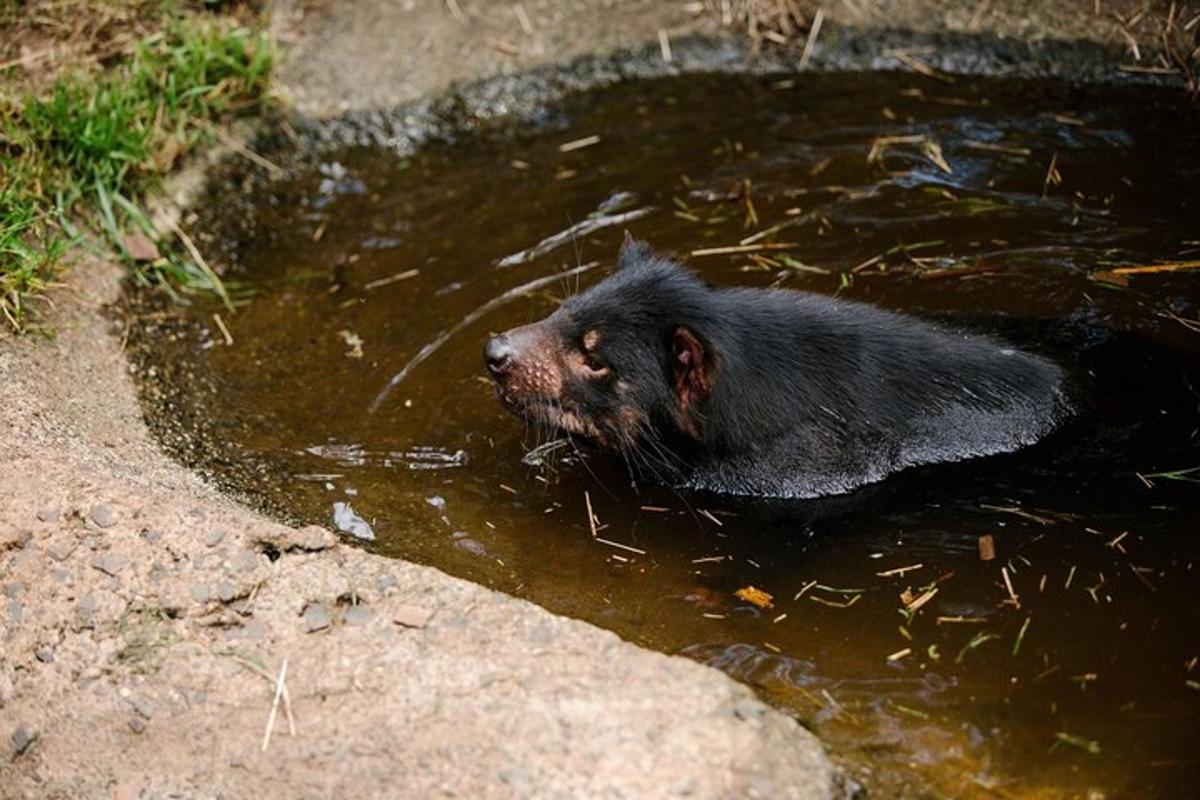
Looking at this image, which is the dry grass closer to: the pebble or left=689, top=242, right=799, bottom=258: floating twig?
left=689, top=242, right=799, bottom=258: floating twig

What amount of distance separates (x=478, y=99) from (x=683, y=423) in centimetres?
364

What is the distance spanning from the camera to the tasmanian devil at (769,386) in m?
5.10

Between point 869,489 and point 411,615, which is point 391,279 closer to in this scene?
point 869,489

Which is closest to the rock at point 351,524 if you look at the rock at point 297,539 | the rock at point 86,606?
the rock at point 297,539

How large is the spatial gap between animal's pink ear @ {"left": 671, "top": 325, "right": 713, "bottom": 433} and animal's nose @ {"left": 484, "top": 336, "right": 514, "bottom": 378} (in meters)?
0.64

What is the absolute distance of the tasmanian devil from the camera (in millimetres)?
5102

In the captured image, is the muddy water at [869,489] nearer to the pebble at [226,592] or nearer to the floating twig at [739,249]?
the floating twig at [739,249]

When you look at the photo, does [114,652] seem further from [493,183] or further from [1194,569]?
[493,183]

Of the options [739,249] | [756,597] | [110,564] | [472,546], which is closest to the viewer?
[110,564]

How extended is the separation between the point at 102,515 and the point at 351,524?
917 millimetres

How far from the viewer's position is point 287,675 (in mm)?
3912

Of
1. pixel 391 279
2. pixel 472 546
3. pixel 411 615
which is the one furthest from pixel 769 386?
pixel 391 279

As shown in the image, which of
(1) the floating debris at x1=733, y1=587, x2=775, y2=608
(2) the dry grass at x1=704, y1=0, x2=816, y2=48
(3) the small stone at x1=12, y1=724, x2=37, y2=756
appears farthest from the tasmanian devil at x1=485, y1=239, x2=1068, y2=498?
(2) the dry grass at x1=704, y1=0, x2=816, y2=48

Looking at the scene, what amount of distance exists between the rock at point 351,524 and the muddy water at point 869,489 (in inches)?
1.3
